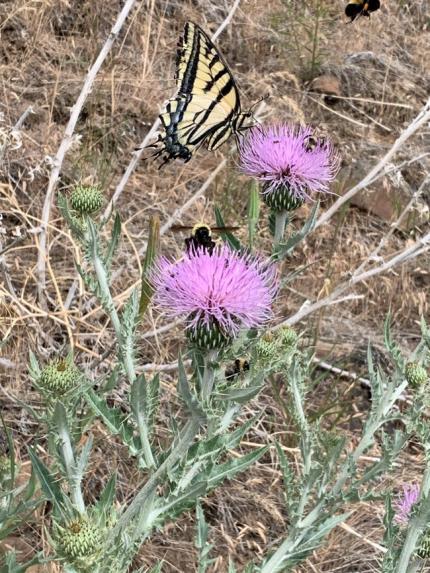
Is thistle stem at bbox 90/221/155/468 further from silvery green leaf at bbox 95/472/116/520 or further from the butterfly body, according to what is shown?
the butterfly body

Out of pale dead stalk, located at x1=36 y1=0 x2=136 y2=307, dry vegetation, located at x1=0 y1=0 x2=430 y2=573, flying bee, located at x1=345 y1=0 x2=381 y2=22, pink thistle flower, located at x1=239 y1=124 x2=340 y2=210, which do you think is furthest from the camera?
flying bee, located at x1=345 y1=0 x2=381 y2=22

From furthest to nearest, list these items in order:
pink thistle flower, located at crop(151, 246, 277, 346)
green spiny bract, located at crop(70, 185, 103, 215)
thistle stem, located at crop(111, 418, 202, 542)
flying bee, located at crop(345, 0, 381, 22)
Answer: flying bee, located at crop(345, 0, 381, 22), green spiny bract, located at crop(70, 185, 103, 215), pink thistle flower, located at crop(151, 246, 277, 346), thistle stem, located at crop(111, 418, 202, 542)

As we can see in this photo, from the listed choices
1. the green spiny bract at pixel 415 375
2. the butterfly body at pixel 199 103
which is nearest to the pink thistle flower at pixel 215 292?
the green spiny bract at pixel 415 375

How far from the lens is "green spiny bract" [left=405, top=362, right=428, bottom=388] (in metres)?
2.66

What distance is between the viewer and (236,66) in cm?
709

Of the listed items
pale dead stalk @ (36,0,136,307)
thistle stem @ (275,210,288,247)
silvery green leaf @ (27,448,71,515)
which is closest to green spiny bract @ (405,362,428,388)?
thistle stem @ (275,210,288,247)

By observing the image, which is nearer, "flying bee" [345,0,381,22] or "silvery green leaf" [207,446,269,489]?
"silvery green leaf" [207,446,269,489]

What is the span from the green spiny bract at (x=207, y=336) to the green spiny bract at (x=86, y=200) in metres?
0.68

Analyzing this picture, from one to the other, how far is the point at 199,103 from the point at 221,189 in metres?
1.86

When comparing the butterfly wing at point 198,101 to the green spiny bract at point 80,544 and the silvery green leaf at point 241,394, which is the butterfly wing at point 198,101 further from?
the green spiny bract at point 80,544

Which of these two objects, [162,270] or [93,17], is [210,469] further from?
[93,17]

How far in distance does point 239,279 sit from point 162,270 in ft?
0.84

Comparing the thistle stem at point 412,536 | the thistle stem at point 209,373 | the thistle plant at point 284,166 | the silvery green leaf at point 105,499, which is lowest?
the thistle stem at point 412,536

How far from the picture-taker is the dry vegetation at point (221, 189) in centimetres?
382
